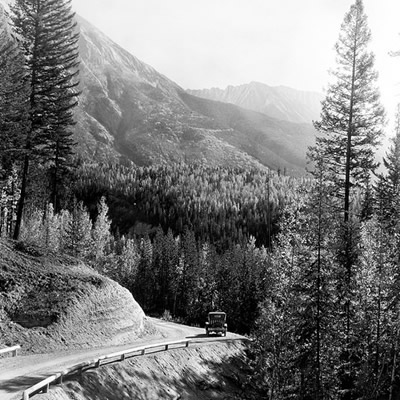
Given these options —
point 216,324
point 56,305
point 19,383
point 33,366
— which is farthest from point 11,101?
point 216,324

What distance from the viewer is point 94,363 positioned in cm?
2275

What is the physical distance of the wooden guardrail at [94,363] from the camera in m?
17.4

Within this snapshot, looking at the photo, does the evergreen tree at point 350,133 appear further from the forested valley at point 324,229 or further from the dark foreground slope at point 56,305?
the dark foreground slope at point 56,305

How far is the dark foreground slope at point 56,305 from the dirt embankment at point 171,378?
3249 millimetres

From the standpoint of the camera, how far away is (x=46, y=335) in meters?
24.4

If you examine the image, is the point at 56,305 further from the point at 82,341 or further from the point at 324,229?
the point at 324,229

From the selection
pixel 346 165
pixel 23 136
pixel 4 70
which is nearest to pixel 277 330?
pixel 346 165

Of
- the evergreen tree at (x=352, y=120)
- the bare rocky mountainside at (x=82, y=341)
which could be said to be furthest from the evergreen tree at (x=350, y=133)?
the bare rocky mountainside at (x=82, y=341)

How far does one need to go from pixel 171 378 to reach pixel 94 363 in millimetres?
6714

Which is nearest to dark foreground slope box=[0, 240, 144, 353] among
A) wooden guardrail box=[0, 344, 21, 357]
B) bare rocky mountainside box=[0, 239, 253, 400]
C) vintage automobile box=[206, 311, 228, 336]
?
bare rocky mountainside box=[0, 239, 253, 400]

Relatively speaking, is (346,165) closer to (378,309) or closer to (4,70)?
(378,309)

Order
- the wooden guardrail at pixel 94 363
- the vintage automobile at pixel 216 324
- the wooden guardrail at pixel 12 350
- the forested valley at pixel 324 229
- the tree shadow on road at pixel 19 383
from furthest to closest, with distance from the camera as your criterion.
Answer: the vintage automobile at pixel 216 324 < the forested valley at pixel 324 229 < the wooden guardrail at pixel 12 350 < the tree shadow on road at pixel 19 383 < the wooden guardrail at pixel 94 363

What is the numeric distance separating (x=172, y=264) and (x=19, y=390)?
8772cm

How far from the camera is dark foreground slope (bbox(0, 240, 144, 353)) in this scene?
2414cm
